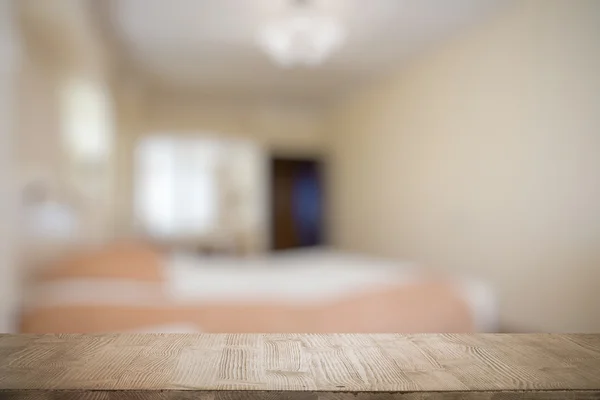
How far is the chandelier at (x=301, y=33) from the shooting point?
104 inches

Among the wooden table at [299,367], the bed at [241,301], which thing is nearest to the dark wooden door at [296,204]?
the bed at [241,301]

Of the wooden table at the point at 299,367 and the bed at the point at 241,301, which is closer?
the wooden table at the point at 299,367

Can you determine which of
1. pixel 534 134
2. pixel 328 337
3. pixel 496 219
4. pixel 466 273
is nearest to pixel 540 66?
pixel 534 134

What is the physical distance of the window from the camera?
204 inches

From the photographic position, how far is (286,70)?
4500 millimetres

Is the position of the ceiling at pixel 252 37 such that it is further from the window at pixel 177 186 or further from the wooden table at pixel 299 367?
the wooden table at pixel 299 367

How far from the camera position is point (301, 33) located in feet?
8.83

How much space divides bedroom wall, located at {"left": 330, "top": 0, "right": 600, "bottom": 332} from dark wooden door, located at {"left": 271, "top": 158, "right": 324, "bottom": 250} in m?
1.28

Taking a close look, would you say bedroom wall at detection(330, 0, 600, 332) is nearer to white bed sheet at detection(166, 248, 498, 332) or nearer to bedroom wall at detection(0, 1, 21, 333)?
white bed sheet at detection(166, 248, 498, 332)

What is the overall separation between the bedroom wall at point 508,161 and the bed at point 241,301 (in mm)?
846

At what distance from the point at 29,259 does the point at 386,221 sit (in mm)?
3415

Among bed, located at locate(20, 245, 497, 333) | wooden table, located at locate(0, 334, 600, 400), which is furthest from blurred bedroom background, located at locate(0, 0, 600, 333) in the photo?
wooden table, located at locate(0, 334, 600, 400)

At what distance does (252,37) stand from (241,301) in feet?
7.77

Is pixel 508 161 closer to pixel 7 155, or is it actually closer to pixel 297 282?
pixel 297 282
